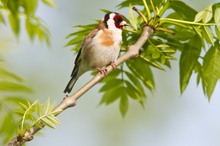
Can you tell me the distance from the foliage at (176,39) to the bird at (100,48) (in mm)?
574

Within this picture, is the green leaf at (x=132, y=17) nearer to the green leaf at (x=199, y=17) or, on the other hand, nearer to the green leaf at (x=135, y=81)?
the green leaf at (x=199, y=17)

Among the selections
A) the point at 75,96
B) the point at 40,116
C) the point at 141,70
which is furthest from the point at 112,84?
A: the point at 40,116

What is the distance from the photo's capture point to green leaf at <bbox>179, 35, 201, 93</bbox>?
10.6 ft

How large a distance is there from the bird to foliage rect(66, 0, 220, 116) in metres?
0.57

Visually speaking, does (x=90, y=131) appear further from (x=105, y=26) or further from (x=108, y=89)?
(x=108, y=89)

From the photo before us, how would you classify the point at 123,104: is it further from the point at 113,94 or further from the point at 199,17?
the point at 199,17

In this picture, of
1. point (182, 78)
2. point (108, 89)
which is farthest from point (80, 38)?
point (182, 78)

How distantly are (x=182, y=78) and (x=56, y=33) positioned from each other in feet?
22.3

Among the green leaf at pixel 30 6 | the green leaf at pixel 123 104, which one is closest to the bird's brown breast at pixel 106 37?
the green leaf at pixel 123 104

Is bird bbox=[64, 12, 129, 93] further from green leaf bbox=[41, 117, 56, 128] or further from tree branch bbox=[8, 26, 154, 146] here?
green leaf bbox=[41, 117, 56, 128]

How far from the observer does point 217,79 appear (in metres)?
3.10

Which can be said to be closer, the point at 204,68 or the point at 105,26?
the point at 204,68

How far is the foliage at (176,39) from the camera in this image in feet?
9.58

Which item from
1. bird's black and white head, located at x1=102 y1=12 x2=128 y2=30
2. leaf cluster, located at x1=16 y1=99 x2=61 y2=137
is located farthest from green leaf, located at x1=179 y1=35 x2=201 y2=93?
leaf cluster, located at x1=16 y1=99 x2=61 y2=137
